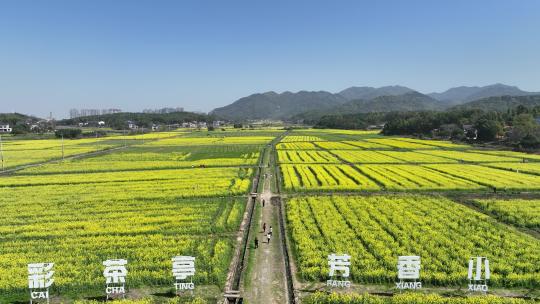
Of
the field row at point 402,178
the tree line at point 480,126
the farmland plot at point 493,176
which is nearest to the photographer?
the field row at point 402,178

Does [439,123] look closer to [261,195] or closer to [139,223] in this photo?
[261,195]

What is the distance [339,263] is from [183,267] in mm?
7227

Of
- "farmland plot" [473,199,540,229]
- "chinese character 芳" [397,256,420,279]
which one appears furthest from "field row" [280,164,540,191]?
"chinese character 芳" [397,256,420,279]

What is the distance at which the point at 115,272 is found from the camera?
14.8m

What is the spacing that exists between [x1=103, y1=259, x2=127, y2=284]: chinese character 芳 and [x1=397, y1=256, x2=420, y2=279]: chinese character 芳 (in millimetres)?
12525

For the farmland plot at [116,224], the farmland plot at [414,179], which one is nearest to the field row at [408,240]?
the farmland plot at [116,224]

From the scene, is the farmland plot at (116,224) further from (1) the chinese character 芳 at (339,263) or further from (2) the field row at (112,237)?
(1) the chinese character 芳 at (339,263)

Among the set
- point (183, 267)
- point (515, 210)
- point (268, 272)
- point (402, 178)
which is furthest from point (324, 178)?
point (183, 267)

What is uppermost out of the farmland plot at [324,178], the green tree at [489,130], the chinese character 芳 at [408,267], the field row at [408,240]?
the green tree at [489,130]

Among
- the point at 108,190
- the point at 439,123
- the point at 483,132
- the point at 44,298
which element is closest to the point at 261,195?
the point at 108,190

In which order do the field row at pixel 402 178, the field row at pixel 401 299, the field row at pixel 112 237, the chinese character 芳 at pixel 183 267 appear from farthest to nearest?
the field row at pixel 402 178
the field row at pixel 112 237
the chinese character 芳 at pixel 183 267
the field row at pixel 401 299

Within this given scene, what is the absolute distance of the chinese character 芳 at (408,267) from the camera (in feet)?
49.0

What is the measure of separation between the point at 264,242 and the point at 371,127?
6842 inches

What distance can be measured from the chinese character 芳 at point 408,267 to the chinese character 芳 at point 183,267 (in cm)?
950
